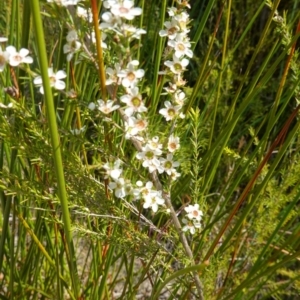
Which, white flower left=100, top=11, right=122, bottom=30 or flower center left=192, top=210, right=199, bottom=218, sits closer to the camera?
white flower left=100, top=11, right=122, bottom=30

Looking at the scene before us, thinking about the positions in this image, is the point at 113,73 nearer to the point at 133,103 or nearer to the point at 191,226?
the point at 133,103

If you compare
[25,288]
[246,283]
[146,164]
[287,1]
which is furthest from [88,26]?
[287,1]

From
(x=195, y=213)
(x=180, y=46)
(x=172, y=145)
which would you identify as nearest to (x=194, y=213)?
(x=195, y=213)

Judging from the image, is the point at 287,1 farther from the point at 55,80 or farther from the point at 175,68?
the point at 55,80

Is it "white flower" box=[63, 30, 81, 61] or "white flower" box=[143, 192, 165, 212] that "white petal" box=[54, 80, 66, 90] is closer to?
"white flower" box=[63, 30, 81, 61]

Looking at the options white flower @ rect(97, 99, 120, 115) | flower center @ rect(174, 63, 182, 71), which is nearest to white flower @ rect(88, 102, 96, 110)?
white flower @ rect(97, 99, 120, 115)
